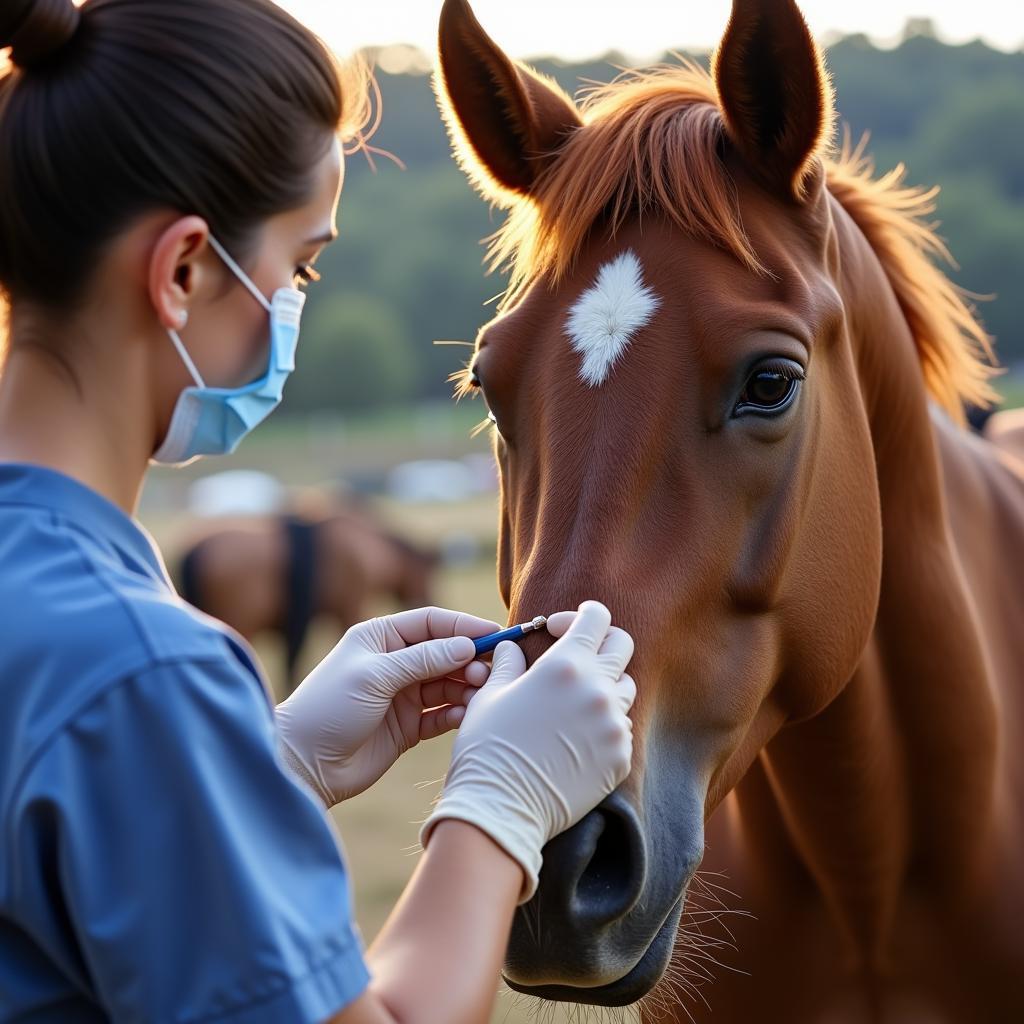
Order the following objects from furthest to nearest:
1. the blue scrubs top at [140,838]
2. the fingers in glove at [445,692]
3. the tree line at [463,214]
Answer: the tree line at [463,214]
the fingers in glove at [445,692]
the blue scrubs top at [140,838]

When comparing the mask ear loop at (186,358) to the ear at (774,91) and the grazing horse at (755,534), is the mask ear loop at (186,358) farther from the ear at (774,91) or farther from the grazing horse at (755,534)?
the ear at (774,91)

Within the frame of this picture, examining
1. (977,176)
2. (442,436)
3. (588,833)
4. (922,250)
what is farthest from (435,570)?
(442,436)

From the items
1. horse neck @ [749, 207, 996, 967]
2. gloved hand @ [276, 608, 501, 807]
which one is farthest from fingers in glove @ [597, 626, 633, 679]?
horse neck @ [749, 207, 996, 967]

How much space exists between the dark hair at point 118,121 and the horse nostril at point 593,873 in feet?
2.86

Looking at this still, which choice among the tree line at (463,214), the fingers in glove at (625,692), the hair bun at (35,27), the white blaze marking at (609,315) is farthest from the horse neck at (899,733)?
the tree line at (463,214)

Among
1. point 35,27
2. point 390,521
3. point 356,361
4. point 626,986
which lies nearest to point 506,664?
point 626,986

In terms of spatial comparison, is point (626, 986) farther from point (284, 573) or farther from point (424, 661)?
point (284, 573)

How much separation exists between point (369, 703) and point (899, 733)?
1115 millimetres

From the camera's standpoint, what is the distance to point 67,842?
976 millimetres

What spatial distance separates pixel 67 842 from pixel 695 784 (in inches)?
39.0

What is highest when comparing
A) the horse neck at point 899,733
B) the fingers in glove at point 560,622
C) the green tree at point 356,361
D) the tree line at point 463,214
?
the fingers in glove at point 560,622

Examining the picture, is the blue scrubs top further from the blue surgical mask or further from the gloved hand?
the gloved hand

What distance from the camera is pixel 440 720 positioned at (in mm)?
1860

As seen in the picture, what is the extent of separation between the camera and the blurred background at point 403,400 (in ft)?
32.4
